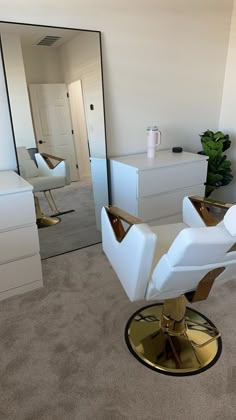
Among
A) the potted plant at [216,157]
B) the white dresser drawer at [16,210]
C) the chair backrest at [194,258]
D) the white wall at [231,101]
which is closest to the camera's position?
the chair backrest at [194,258]

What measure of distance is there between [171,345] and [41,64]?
2.14 meters

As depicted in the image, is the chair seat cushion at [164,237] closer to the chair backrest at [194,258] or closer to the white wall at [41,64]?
the chair backrest at [194,258]

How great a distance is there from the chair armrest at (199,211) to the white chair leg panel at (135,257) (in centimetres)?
50

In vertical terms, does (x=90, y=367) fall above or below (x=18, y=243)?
below

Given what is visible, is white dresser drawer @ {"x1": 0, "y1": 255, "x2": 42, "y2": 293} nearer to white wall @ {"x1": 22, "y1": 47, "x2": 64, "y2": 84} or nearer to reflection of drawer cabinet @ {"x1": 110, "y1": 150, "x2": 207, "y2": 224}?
reflection of drawer cabinet @ {"x1": 110, "y1": 150, "x2": 207, "y2": 224}

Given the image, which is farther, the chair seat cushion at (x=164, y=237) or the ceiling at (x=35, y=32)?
the ceiling at (x=35, y=32)

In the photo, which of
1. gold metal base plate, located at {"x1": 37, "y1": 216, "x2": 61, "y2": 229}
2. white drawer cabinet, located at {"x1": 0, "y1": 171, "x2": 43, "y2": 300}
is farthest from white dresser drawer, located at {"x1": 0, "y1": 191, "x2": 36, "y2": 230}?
gold metal base plate, located at {"x1": 37, "y1": 216, "x2": 61, "y2": 229}

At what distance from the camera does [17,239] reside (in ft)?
5.86

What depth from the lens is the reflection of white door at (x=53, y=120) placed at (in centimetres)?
215

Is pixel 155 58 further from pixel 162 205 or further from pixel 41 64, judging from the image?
pixel 162 205

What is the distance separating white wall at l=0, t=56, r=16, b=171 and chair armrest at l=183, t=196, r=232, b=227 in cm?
140

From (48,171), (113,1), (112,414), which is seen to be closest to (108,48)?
(113,1)

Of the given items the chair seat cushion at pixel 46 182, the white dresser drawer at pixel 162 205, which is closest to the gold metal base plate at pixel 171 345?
the white dresser drawer at pixel 162 205

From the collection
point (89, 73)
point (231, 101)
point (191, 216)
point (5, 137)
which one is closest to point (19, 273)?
point (5, 137)
